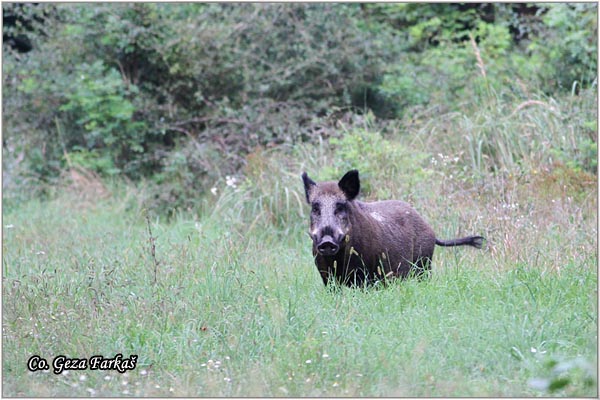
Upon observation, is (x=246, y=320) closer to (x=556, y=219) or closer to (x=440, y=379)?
(x=440, y=379)

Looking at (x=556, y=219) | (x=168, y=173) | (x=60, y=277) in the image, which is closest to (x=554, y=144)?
(x=556, y=219)

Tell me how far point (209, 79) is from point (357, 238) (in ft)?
29.9

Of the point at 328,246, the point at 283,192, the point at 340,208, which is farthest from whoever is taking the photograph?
the point at 283,192

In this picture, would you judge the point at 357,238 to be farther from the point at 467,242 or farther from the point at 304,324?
the point at 467,242

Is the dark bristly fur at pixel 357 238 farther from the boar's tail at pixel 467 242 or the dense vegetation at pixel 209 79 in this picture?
the dense vegetation at pixel 209 79

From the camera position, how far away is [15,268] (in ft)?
29.7

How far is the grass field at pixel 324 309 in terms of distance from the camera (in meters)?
5.60

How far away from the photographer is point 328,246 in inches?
271

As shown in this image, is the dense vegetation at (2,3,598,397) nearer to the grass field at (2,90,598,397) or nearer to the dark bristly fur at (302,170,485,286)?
the grass field at (2,90,598,397)

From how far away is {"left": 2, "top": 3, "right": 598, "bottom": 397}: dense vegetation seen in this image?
19.2 feet

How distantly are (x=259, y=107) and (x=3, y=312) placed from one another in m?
8.43

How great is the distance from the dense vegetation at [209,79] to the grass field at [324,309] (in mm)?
4107

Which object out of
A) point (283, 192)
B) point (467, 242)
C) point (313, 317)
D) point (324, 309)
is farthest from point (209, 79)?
point (313, 317)

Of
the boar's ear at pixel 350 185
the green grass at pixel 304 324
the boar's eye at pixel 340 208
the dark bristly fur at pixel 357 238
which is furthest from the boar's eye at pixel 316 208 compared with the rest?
the green grass at pixel 304 324
